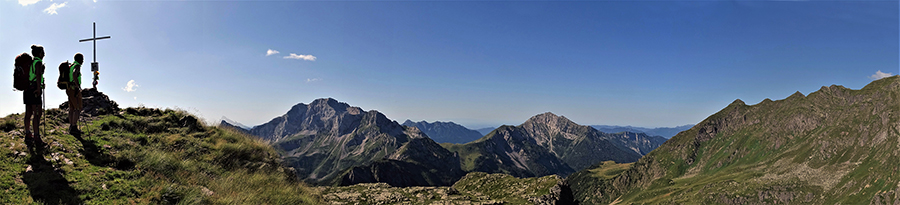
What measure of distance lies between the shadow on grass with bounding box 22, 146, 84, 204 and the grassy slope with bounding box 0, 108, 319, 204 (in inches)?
0.8

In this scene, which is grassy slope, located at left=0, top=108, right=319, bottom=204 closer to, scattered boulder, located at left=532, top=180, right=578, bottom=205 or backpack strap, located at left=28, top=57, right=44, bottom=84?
backpack strap, located at left=28, top=57, right=44, bottom=84

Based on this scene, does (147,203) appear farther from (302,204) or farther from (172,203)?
(302,204)

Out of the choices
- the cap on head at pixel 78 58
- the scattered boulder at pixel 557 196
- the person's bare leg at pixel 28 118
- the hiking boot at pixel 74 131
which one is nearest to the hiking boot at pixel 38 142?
the person's bare leg at pixel 28 118

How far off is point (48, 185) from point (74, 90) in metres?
9.92

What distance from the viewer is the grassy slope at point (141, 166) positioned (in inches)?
410

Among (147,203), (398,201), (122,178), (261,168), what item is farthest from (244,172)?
(398,201)

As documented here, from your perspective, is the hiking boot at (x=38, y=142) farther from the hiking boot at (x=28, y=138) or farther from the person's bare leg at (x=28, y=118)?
the person's bare leg at (x=28, y=118)

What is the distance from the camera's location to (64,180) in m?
10.7

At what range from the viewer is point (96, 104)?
74.1 feet

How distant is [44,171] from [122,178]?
197cm

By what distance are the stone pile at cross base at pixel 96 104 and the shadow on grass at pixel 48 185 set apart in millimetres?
13149

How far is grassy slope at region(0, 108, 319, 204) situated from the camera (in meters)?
10.4

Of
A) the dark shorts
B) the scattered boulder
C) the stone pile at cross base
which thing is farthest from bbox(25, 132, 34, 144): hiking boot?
the scattered boulder

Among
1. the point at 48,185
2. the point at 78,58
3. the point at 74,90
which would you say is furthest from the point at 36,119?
the point at 48,185
